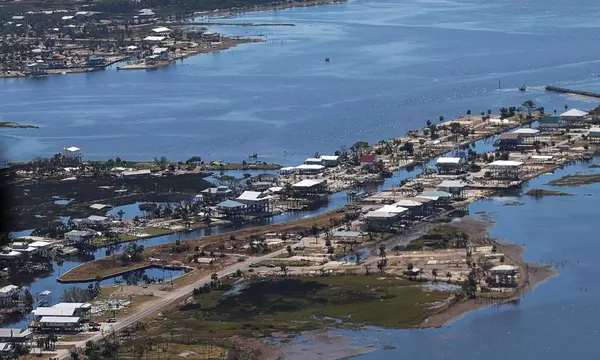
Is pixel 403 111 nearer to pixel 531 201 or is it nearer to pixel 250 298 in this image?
pixel 531 201

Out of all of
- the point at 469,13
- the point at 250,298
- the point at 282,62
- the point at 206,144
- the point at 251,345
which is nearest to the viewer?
the point at 251,345

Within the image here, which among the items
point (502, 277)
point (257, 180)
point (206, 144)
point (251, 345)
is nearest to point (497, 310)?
point (502, 277)

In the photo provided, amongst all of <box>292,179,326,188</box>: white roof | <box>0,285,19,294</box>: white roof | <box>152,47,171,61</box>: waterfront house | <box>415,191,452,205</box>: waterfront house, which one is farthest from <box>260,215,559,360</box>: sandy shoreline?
<box>152,47,171,61</box>: waterfront house

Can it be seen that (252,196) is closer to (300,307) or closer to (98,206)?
(98,206)

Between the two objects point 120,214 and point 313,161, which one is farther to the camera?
point 313,161

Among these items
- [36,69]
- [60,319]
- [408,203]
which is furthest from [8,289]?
[36,69]

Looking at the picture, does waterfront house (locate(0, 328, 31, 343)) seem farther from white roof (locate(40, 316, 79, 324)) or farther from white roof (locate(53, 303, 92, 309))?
white roof (locate(53, 303, 92, 309))
